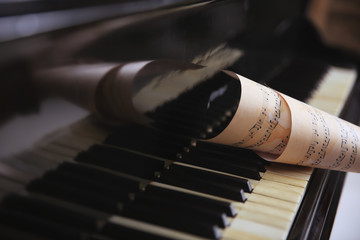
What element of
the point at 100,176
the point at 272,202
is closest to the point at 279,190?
the point at 272,202

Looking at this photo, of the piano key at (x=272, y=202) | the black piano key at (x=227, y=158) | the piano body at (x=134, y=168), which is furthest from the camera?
the black piano key at (x=227, y=158)

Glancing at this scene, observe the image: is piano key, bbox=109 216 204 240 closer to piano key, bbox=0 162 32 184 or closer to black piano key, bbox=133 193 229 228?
black piano key, bbox=133 193 229 228

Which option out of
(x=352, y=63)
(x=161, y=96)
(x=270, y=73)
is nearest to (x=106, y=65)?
(x=161, y=96)

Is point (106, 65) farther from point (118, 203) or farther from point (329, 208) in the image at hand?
point (329, 208)

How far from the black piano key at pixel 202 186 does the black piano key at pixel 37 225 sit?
23cm

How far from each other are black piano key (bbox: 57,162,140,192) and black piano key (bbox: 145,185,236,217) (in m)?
0.03

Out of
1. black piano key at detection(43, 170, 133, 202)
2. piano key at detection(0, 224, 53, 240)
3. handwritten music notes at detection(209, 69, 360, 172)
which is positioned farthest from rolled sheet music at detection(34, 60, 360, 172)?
piano key at detection(0, 224, 53, 240)

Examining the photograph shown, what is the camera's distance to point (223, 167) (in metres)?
0.91

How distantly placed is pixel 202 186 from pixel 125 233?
8.0 inches

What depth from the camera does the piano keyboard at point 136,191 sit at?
641mm

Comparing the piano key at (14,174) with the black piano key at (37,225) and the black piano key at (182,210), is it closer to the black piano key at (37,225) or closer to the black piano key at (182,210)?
the black piano key at (37,225)

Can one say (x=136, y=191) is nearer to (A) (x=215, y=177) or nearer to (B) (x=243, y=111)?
(A) (x=215, y=177)

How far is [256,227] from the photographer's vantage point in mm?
744

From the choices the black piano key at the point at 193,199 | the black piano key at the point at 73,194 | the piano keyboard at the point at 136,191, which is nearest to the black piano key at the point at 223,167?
the piano keyboard at the point at 136,191
